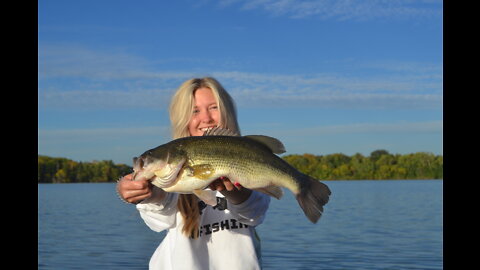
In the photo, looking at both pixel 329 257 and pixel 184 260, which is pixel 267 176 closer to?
pixel 184 260

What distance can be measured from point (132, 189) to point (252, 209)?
0.96 m

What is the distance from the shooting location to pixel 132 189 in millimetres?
3732

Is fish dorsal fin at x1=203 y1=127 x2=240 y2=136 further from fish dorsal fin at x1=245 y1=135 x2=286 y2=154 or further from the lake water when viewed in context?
the lake water

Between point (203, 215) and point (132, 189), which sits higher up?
point (132, 189)

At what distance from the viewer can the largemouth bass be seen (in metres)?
3.55

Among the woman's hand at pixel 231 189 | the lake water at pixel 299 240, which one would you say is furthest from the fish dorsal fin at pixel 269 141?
the lake water at pixel 299 240

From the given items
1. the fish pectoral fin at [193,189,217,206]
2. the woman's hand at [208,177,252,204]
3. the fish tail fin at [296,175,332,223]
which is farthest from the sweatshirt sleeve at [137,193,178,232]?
the fish tail fin at [296,175,332,223]

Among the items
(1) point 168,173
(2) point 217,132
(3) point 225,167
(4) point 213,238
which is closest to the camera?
(1) point 168,173

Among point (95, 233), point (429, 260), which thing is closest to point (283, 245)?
point (429, 260)

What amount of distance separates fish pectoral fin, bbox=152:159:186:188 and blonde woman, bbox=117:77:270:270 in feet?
1.72

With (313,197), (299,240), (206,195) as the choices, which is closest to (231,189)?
(206,195)

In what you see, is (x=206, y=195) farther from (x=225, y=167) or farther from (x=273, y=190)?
(x=273, y=190)
